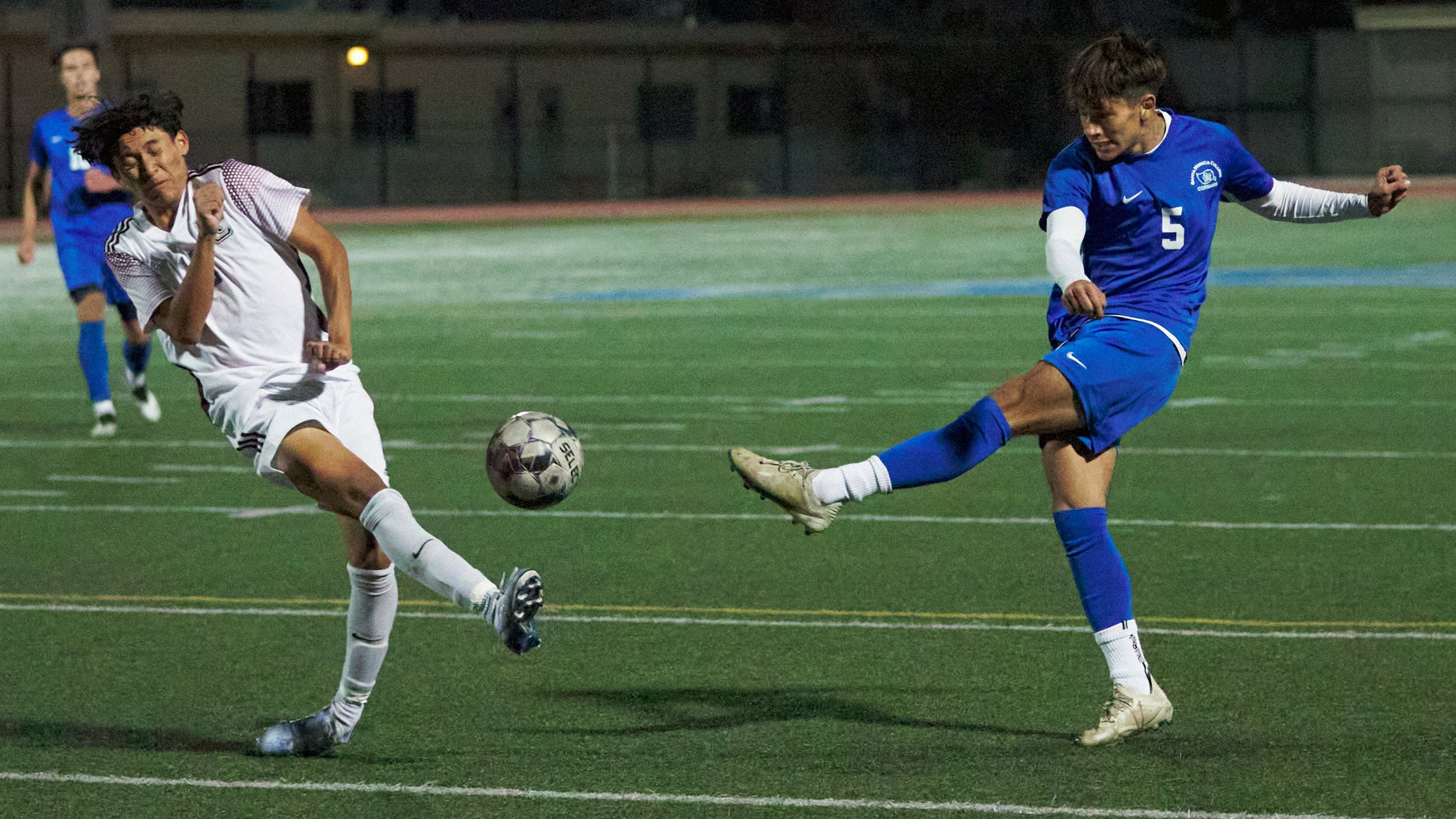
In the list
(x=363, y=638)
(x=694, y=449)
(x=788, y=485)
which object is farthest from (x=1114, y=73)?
(x=694, y=449)

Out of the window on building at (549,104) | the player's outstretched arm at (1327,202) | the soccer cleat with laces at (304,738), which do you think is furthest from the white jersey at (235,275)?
the window on building at (549,104)

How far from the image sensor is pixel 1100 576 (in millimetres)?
5578

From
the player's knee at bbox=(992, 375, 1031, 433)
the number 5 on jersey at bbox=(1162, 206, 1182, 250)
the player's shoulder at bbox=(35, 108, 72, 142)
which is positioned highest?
the number 5 on jersey at bbox=(1162, 206, 1182, 250)

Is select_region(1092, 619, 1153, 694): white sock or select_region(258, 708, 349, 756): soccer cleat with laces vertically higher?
select_region(1092, 619, 1153, 694): white sock

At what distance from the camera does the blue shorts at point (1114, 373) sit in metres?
5.42

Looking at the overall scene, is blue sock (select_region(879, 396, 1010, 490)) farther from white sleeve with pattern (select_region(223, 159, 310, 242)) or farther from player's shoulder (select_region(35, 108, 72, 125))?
player's shoulder (select_region(35, 108, 72, 125))

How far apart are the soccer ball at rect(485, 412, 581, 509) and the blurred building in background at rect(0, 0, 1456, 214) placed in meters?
39.0

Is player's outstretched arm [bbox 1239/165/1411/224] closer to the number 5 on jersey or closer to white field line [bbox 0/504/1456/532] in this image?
the number 5 on jersey

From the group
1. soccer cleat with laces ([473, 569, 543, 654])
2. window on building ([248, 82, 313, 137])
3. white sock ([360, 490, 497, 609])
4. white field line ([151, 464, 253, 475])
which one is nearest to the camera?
soccer cleat with laces ([473, 569, 543, 654])

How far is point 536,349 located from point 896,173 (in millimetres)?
30457

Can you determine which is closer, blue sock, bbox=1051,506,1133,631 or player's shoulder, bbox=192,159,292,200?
player's shoulder, bbox=192,159,292,200

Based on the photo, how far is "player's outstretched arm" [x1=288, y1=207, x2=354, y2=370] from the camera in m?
5.32

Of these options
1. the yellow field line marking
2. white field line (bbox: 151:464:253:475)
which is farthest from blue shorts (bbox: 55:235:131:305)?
the yellow field line marking

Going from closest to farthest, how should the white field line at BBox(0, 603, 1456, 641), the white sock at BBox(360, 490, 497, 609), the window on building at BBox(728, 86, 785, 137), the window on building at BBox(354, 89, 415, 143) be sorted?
the white sock at BBox(360, 490, 497, 609) → the white field line at BBox(0, 603, 1456, 641) → the window on building at BBox(354, 89, 415, 143) → the window on building at BBox(728, 86, 785, 137)
